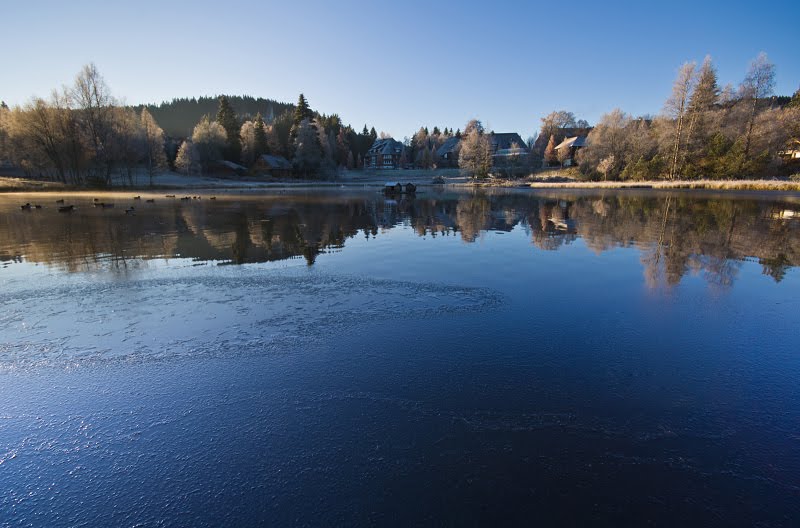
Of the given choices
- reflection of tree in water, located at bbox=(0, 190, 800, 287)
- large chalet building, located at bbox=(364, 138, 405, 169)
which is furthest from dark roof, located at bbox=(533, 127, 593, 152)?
reflection of tree in water, located at bbox=(0, 190, 800, 287)

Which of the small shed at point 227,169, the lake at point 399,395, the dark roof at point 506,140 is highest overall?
the dark roof at point 506,140

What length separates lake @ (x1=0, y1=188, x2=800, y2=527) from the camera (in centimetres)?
353

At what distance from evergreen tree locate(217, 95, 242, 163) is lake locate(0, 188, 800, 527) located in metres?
84.3

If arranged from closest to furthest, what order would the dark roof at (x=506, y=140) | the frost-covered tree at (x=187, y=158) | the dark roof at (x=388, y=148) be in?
the frost-covered tree at (x=187, y=158) < the dark roof at (x=506, y=140) < the dark roof at (x=388, y=148)

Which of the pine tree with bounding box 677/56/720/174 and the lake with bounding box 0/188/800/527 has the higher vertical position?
the pine tree with bounding box 677/56/720/174

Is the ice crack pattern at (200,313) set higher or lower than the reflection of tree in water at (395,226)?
lower

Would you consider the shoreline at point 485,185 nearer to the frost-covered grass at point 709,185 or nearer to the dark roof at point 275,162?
the frost-covered grass at point 709,185

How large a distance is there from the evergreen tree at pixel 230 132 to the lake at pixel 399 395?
84.3 m

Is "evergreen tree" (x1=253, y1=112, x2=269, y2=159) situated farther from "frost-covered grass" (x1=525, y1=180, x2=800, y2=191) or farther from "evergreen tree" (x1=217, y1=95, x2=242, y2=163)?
"frost-covered grass" (x1=525, y1=180, x2=800, y2=191)

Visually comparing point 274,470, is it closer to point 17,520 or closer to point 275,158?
point 17,520

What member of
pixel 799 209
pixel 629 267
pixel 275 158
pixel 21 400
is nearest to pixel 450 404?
pixel 21 400

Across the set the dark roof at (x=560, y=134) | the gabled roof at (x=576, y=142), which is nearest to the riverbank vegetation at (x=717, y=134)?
the gabled roof at (x=576, y=142)

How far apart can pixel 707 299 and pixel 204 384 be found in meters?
10.3

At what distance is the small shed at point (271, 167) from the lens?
8375 cm
